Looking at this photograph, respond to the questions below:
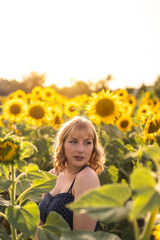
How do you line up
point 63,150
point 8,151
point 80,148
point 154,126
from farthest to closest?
point 154,126
point 63,150
point 80,148
point 8,151

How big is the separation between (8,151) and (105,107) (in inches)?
119

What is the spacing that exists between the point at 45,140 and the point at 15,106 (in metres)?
1.03

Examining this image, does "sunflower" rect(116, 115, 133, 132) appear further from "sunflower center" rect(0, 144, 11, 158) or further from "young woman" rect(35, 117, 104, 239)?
"sunflower center" rect(0, 144, 11, 158)

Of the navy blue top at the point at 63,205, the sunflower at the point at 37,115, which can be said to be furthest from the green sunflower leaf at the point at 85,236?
the sunflower at the point at 37,115

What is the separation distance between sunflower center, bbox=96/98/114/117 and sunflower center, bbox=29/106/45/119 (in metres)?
1.29

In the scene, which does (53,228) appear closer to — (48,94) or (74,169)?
(74,169)

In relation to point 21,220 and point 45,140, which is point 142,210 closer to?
point 21,220

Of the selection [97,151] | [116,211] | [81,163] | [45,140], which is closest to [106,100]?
[45,140]

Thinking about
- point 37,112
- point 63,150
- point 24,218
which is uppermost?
point 37,112

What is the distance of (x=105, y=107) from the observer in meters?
3.91

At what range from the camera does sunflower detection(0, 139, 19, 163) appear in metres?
0.95

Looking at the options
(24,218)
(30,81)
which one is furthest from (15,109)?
(30,81)

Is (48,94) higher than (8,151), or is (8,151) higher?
(48,94)

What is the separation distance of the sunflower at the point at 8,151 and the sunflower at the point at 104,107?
285 centimetres
